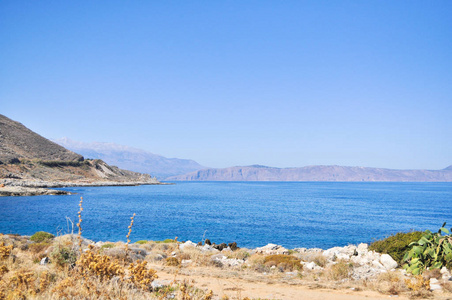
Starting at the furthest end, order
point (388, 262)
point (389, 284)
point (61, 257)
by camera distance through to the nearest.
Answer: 1. point (388, 262)
2. point (389, 284)
3. point (61, 257)

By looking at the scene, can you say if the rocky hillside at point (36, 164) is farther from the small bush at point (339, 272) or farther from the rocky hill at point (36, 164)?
the small bush at point (339, 272)

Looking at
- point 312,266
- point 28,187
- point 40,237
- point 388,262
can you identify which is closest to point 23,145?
point 28,187

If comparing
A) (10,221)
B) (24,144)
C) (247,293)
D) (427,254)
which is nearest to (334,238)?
(247,293)

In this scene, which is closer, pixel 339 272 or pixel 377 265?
pixel 339 272

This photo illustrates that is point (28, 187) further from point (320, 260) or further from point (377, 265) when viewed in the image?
point (377, 265)

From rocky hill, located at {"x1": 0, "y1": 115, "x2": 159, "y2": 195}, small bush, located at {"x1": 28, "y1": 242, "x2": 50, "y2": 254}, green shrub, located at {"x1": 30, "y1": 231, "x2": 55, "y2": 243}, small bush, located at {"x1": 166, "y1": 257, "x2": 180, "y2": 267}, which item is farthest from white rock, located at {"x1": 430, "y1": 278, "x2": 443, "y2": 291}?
rocky hill, located at {"x1": 0, "y1": 115, "x2": 159, "y2": 195}

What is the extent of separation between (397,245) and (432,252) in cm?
1413

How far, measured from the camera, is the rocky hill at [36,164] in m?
101

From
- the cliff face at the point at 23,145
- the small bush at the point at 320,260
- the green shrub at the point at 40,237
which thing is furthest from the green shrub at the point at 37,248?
the cliff face at the point at 23,145

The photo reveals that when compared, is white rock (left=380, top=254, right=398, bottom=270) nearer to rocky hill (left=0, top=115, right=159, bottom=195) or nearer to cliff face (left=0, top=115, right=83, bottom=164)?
rocky hill (left=0, top=115, right=159, bottom=195)

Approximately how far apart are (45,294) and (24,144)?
150 metres

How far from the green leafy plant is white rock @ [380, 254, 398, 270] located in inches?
446

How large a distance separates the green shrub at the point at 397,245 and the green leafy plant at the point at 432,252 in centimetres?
1237

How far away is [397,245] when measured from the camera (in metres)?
16.8
